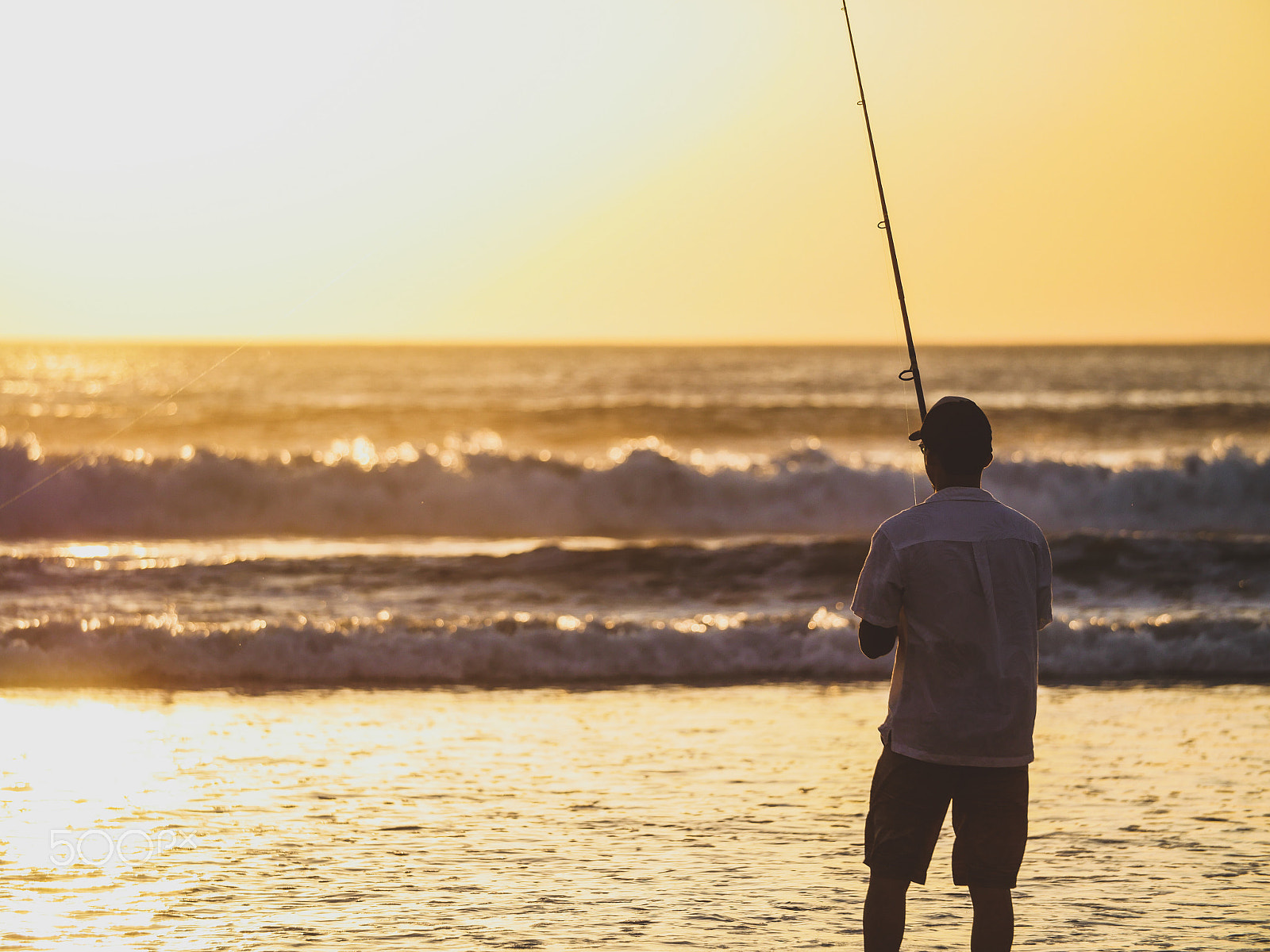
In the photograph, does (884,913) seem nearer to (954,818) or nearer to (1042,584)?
(954,818)

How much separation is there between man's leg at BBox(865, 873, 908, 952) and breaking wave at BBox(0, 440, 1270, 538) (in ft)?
42.7

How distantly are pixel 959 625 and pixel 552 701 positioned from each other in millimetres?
4345

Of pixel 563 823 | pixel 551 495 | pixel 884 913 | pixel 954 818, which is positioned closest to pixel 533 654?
pixel 563 823

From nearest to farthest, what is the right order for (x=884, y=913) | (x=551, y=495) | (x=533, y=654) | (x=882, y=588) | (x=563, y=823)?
(x=882, y=588), (x=884, y=913), (x=563, y=823), (x=533, y=654), (x=551, y=495)

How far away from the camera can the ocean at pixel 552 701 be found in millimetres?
4211

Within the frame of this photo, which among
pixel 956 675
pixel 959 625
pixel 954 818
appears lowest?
pixel 954 818

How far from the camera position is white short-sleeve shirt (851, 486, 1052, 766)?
10.3 feet

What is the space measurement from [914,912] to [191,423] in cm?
2583

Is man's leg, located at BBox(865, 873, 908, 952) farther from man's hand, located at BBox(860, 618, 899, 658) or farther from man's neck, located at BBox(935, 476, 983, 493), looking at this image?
man's neck, located at BBox(935, 476, 983, 493)

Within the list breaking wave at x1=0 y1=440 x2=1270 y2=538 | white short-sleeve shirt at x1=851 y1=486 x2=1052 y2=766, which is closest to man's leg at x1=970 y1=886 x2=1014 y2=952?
white short-sleeve shirt at x1=851 y1=486 x2=1052 y2=766

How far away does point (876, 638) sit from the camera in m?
3.16

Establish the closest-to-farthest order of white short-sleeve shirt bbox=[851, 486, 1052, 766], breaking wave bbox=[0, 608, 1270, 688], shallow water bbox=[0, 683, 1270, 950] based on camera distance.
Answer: white short-sleeve shirt bbox=[851, 486, 1052, 766] → shallow water bbox=[0, 683, 1270, 950] → breaking wave bbox=[0, 608, 1270, 688]

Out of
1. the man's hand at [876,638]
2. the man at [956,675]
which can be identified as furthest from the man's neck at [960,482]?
the man's hand at [876,638]

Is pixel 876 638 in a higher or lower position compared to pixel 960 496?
lower
